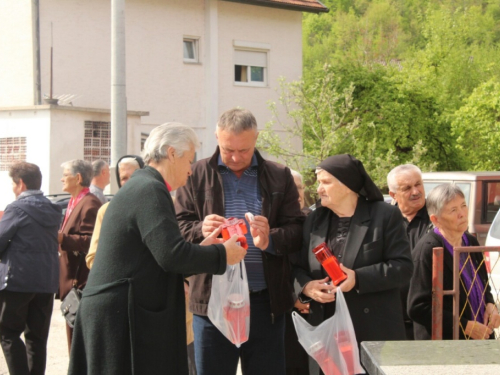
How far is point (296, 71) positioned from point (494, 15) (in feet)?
129

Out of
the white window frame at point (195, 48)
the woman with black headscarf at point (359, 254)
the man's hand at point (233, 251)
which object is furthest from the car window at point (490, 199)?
the white window frame at point (195, 48)

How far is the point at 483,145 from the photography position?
21.5 meters

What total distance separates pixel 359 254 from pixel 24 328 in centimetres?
309

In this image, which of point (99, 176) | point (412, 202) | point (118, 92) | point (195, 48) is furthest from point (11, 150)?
point (412, 202)

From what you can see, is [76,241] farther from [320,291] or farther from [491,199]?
[491,199]

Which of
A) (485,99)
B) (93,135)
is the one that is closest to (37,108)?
(93,135)

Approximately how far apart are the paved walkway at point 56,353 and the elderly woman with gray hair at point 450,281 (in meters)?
2.99

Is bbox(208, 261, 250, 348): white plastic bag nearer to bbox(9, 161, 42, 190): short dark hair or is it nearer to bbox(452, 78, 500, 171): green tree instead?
bbox(9, 161, 42, 190): short dark hair

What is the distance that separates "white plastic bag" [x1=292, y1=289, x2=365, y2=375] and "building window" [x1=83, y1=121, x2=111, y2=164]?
45.0 ft

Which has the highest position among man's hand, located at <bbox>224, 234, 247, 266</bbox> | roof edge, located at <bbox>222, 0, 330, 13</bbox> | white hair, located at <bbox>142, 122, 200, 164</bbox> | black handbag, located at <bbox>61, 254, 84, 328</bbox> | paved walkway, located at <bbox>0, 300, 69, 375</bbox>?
roof edge, located at <bbox>222, 0, 330, 13</bbox>

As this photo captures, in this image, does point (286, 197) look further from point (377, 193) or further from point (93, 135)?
point (93, 135)

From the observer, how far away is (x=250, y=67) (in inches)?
892

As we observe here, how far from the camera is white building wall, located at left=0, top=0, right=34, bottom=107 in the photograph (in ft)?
60.8

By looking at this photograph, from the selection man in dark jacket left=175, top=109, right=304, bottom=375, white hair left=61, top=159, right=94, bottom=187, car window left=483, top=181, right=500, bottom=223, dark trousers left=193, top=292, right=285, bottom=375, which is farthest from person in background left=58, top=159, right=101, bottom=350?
car window left=483, top=181, right=500, bottom=223
